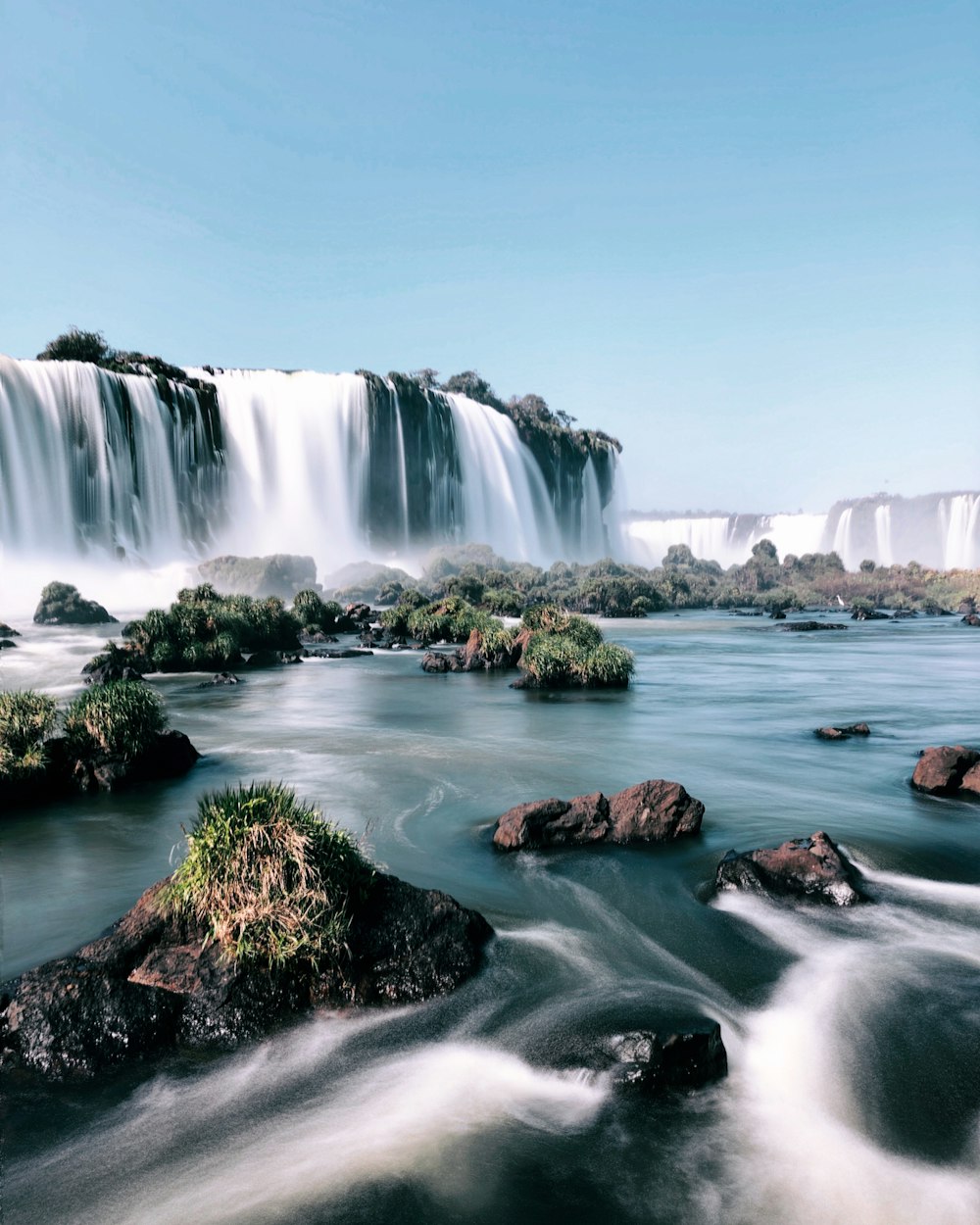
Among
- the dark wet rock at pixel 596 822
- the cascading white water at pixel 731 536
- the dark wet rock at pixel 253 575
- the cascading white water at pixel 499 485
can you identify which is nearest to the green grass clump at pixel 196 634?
the dark wet rock at pixel 596 822

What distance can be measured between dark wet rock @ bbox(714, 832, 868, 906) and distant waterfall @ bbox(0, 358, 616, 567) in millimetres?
51365

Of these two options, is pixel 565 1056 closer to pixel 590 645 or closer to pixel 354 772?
pixel 354 772

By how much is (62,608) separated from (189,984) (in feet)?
135

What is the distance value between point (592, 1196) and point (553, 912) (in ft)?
12.6

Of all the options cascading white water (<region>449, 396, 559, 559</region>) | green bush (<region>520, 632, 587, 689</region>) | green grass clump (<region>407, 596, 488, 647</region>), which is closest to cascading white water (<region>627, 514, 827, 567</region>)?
cascading white water (<region>449, 396, 559, 559</region>)

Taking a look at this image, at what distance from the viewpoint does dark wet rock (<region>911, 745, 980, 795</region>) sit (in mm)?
12359

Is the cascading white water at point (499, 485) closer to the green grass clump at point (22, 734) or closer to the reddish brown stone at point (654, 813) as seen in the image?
the green grass clump at point (22, 734)

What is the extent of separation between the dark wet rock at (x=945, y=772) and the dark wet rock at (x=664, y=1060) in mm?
8517

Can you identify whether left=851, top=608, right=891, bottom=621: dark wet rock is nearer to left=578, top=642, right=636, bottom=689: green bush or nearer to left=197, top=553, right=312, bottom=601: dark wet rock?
left=578, top=642, right=636, bottom=689: green bush

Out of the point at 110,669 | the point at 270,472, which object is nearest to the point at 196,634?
the point at 110,669

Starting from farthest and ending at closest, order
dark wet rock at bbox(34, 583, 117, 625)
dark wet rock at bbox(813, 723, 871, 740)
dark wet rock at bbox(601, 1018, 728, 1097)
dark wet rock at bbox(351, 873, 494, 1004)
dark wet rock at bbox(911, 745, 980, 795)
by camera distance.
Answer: dark wet rock at bbox(34, 583, 117, 625)
dark wet rock at bbox(813, 723, 871, 740)
dark wet rock at bbox(911, 745, 980, 795)
dark wet rock at bbox(351, 873, 494, 1004)
dark wet rock at bbox(601, 1018, 728, 1097)

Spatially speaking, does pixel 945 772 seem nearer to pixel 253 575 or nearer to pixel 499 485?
pixel 253 575

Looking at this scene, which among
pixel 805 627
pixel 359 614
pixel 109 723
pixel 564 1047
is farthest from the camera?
pixel 805 627

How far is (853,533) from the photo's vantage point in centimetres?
9706
